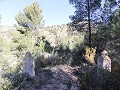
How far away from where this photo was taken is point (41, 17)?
38.1 metres

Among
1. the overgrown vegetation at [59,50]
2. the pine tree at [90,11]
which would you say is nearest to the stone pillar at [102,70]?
the overgrown vegetation at [59,50]

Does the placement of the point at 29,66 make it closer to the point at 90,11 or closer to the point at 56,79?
the point at 56,79

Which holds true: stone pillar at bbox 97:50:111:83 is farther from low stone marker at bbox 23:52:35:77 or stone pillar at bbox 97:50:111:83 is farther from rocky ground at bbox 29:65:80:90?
low stone marker at bbox 23:52:35:77

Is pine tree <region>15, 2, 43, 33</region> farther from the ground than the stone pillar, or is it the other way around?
pine tree <region>15, 2, 43, 33</region>

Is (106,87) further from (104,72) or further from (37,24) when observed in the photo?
(37,24)

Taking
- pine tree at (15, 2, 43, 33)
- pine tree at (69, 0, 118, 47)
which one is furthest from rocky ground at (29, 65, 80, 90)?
pine tree at (15, 2, 43, 33)

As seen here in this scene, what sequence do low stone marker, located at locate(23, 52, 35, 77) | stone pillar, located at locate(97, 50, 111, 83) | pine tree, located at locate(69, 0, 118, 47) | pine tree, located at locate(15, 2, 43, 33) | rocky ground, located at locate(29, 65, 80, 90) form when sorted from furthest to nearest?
pine tree, located at locate(15, 2, 43, 33) < pine tree, located at locate(69, 0, 118, 47) < low stone marker, located at locate(23, 52, 35, 77) < rocky ground, located at locate(29, 65, 80, 90) < stone pillar, located at locate(97, 50, 111, 83)

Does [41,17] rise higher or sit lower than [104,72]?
higher

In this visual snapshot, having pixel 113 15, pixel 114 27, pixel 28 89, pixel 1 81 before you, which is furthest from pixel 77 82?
pixel 113 15

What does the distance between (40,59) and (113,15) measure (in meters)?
12.5

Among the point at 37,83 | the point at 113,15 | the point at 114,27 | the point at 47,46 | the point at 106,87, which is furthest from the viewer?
the point at 47,46

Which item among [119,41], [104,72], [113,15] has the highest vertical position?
[113,15]

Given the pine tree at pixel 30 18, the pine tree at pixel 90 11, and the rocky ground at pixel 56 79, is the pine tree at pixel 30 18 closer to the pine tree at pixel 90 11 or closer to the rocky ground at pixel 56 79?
the pine tree at pixel 90 11

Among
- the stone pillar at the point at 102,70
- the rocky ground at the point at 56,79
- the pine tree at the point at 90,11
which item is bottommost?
the rocky ground at the point at 56,79
